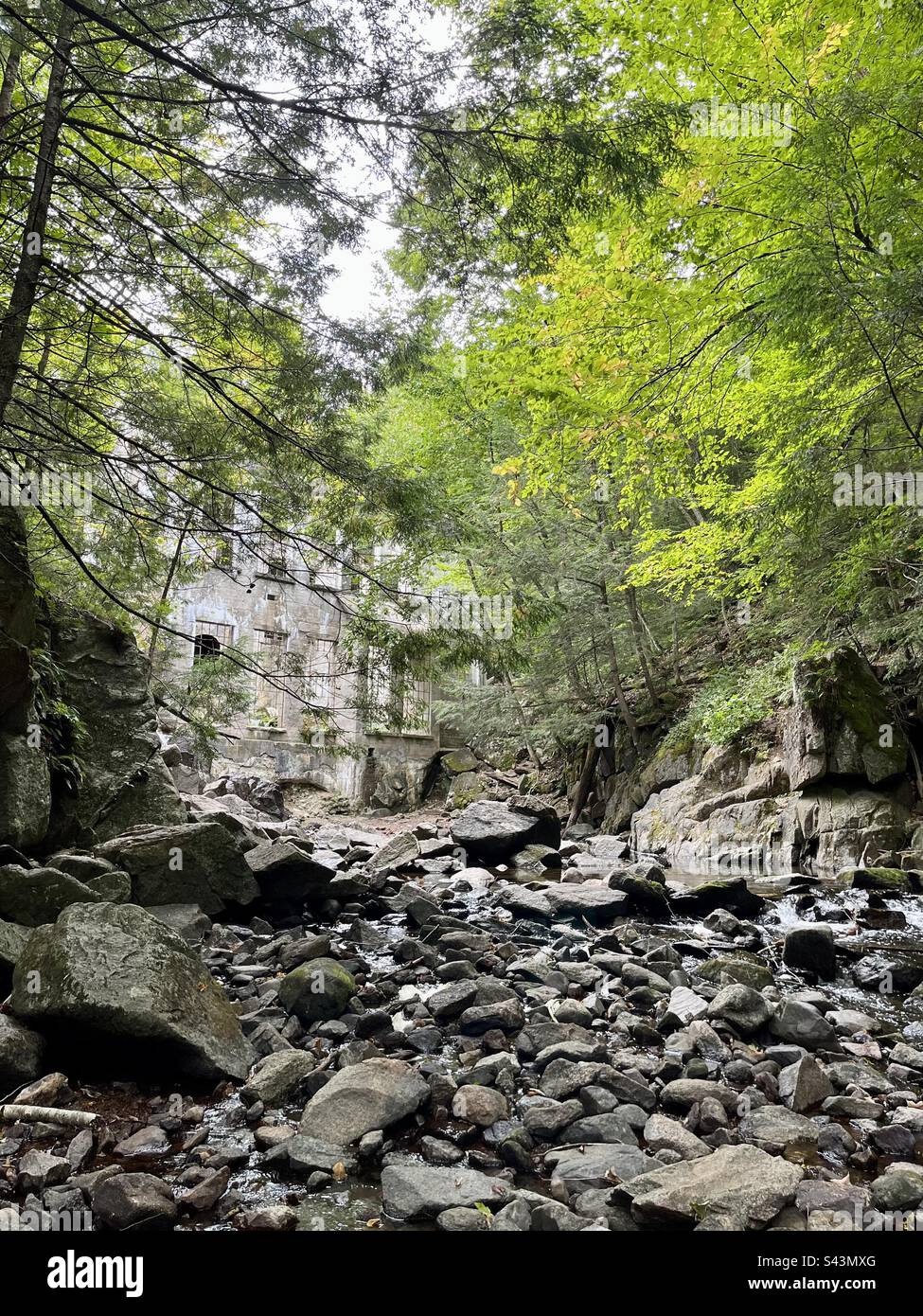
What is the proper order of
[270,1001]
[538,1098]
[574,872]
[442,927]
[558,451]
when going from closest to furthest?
[538,1098] → [270,1001] → [442,927] → [558,451] → [574,872]

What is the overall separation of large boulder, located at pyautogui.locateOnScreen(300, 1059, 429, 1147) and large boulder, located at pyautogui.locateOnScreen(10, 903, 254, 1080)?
608mm

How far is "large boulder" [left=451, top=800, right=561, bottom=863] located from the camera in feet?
38.5

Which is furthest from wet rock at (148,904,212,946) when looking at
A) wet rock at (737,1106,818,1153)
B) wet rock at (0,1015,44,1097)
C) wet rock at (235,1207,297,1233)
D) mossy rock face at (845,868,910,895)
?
mossy rock face at (845,868,910,895)

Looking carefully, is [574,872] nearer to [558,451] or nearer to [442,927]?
[442,927]

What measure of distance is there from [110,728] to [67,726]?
587mm

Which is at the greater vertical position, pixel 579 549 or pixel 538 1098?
pixel 579 549

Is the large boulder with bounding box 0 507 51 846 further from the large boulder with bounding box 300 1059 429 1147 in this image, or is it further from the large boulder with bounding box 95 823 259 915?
the large boulder with bounding box 300 1059 429 1147

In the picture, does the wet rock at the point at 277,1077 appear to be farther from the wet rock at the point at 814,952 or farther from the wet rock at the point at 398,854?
the wet rock at the point at 398,854

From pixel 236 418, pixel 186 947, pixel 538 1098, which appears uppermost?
pixel 236 418

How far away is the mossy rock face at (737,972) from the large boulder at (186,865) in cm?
424

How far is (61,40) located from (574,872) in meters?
9.71
